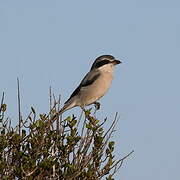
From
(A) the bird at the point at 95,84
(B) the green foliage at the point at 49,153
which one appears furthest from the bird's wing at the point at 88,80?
(B) the green foliage at the point at 49,153

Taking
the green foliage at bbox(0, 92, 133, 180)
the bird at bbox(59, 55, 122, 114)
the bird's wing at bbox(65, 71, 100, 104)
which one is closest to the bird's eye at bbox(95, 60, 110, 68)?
the bird at bbox(59, 55, 122, 114)

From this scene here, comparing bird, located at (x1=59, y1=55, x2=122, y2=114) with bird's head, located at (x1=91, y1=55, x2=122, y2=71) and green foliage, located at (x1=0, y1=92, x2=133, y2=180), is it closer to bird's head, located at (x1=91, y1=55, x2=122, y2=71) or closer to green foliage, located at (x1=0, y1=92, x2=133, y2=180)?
bird's head, located at (x1=91, y1=55, x2=122, y2=71)

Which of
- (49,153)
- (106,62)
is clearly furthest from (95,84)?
(49,153)

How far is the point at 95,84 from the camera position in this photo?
9.84 meters

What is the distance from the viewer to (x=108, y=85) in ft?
32.2

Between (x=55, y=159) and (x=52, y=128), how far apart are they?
39cm

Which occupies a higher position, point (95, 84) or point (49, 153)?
point (95, 84)

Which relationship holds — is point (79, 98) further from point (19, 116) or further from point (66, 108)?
point (19, 116)

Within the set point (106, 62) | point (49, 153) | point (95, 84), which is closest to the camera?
point (49, 153)

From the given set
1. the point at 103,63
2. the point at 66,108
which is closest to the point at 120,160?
the point at 66,108

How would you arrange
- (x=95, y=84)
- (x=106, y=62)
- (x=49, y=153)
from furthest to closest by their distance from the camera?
1. (x=106, y=62)
2. (x=95, y=84)
3. (x=49, y=153)

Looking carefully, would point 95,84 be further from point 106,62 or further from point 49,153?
point 49,153

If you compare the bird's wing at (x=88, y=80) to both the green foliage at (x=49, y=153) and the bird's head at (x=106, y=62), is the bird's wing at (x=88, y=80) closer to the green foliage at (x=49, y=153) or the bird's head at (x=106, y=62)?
the bird's head at (x=106, y=62)

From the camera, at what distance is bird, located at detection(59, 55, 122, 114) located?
9.72m
